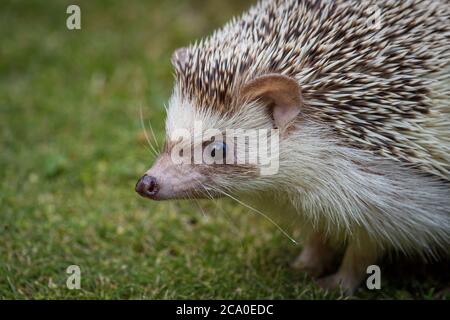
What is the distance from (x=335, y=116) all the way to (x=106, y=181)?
270 cm

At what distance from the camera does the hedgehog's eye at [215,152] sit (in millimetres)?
3994

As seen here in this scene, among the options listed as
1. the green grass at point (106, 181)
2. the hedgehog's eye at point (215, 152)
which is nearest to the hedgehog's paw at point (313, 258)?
the green grass at point (106, 181)

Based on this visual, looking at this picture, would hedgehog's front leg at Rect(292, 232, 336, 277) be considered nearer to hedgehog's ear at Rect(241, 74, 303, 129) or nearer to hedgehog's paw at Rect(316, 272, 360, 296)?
hedgehog's paw at Rect(316, 272, 360, 296)

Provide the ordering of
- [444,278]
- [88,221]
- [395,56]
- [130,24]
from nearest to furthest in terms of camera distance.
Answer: [395,56], [444,278], [88,221], [130,24]

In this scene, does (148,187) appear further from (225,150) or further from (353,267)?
(353,267)

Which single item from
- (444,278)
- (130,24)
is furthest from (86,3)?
(444,278)

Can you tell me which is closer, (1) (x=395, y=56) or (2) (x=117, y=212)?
(1) (x=395, y=56)

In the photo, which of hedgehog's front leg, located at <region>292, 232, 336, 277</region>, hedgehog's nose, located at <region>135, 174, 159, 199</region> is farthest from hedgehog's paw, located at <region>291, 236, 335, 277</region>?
hedgehog's nose, located at <region>135, 174, 159, 199</region>

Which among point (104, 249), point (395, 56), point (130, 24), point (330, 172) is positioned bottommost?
point (104, 249)

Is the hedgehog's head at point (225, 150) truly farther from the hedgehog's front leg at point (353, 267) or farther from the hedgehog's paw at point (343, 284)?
the hedgehog's paw at point (343, 284)

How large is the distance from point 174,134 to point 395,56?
4.71 feet

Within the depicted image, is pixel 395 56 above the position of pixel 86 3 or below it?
below
